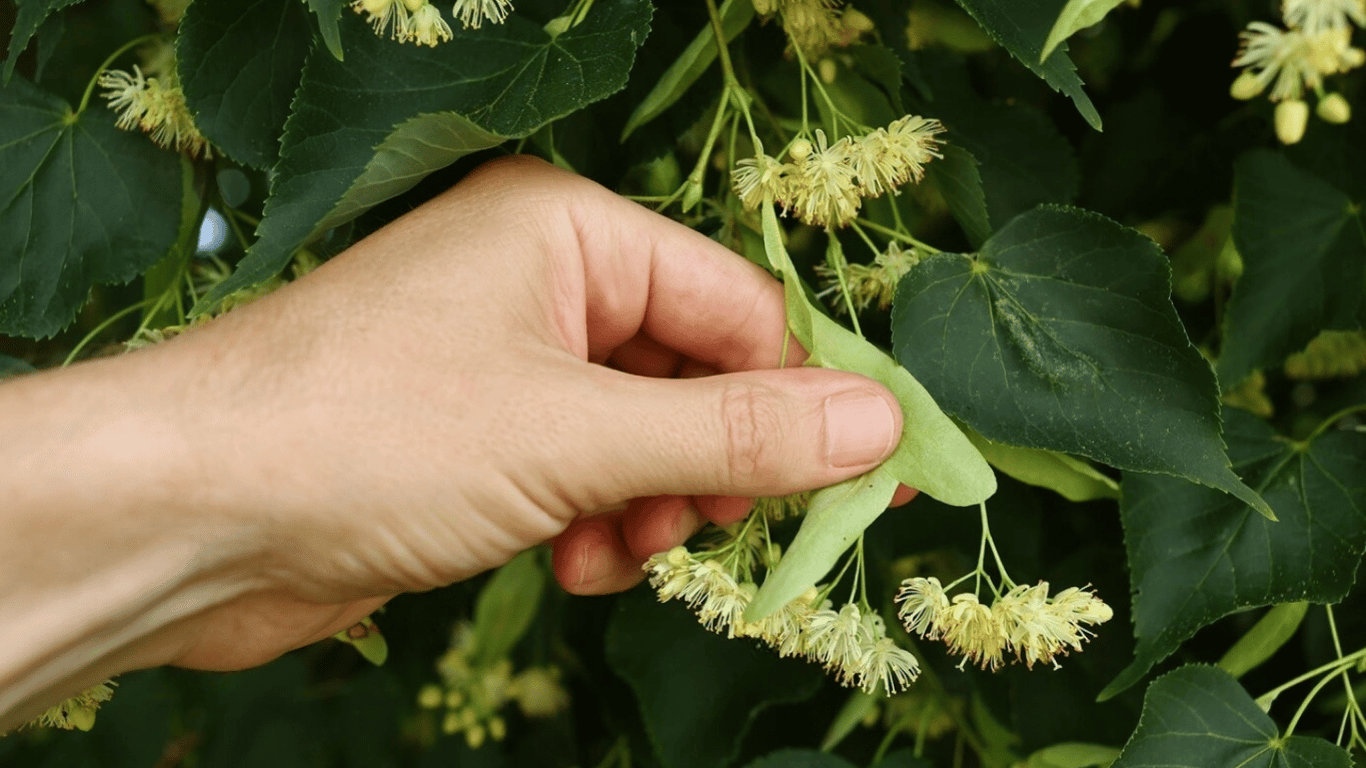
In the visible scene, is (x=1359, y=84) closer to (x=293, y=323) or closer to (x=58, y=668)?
(x=293, y=323)

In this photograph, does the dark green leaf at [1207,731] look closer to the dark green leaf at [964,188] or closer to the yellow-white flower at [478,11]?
the dark green leaf at [964,188]

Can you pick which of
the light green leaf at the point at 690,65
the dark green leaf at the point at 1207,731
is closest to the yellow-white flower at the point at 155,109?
the light green leaf at the point at 690,65

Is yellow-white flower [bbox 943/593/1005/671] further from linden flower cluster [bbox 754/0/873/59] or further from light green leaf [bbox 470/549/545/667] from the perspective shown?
light green leaf [bbox 470/549/545/667]

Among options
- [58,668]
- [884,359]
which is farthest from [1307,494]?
[58,668]

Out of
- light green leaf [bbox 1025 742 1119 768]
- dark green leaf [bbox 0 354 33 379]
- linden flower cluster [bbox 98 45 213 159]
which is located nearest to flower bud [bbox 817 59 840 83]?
linden flower cluster [bbox 98 45 213 159]

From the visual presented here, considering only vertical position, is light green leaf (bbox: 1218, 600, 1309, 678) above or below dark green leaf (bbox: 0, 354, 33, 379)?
below
